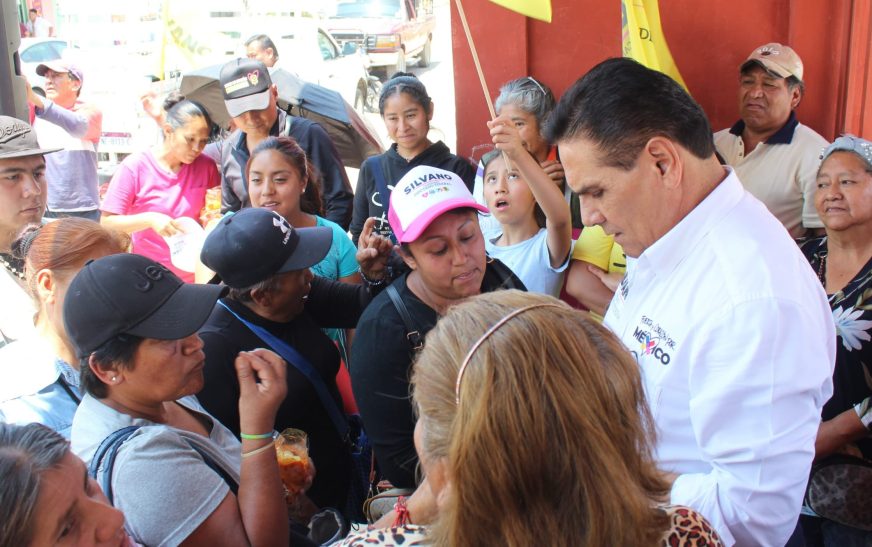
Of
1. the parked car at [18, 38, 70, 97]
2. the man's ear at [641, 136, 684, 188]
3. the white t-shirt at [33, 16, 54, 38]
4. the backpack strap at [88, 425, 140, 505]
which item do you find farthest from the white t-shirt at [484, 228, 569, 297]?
the white t-shirt at [33, 16, 54, 38]

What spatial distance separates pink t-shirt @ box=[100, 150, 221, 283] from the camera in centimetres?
465

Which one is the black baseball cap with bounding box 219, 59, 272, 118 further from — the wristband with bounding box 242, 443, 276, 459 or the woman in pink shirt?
the wristband with bounding box 242, 443, 276, 459

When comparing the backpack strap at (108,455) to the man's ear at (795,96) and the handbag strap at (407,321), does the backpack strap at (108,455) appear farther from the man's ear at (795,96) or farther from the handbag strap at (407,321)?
the man's ear at (795,96)

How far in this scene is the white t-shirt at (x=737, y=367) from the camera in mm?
1470

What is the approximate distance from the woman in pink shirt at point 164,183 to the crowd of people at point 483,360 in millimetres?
1273

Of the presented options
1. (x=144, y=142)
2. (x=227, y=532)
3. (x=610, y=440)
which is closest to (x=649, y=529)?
(x=610, y=440)

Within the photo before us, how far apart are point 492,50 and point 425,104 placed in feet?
2.94

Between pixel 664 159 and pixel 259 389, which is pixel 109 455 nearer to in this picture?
pixel 259 389

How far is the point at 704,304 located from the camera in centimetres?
157

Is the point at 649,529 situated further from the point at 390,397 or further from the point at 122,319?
the point at 122,319

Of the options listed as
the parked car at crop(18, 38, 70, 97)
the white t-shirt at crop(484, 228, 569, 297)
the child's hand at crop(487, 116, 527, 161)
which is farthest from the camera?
the parked car at crop(18, 38, 70, 97)

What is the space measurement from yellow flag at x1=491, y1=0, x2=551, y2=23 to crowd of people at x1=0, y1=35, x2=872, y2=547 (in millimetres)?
687

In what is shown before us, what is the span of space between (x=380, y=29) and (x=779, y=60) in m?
12.5

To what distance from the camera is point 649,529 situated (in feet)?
4.04
